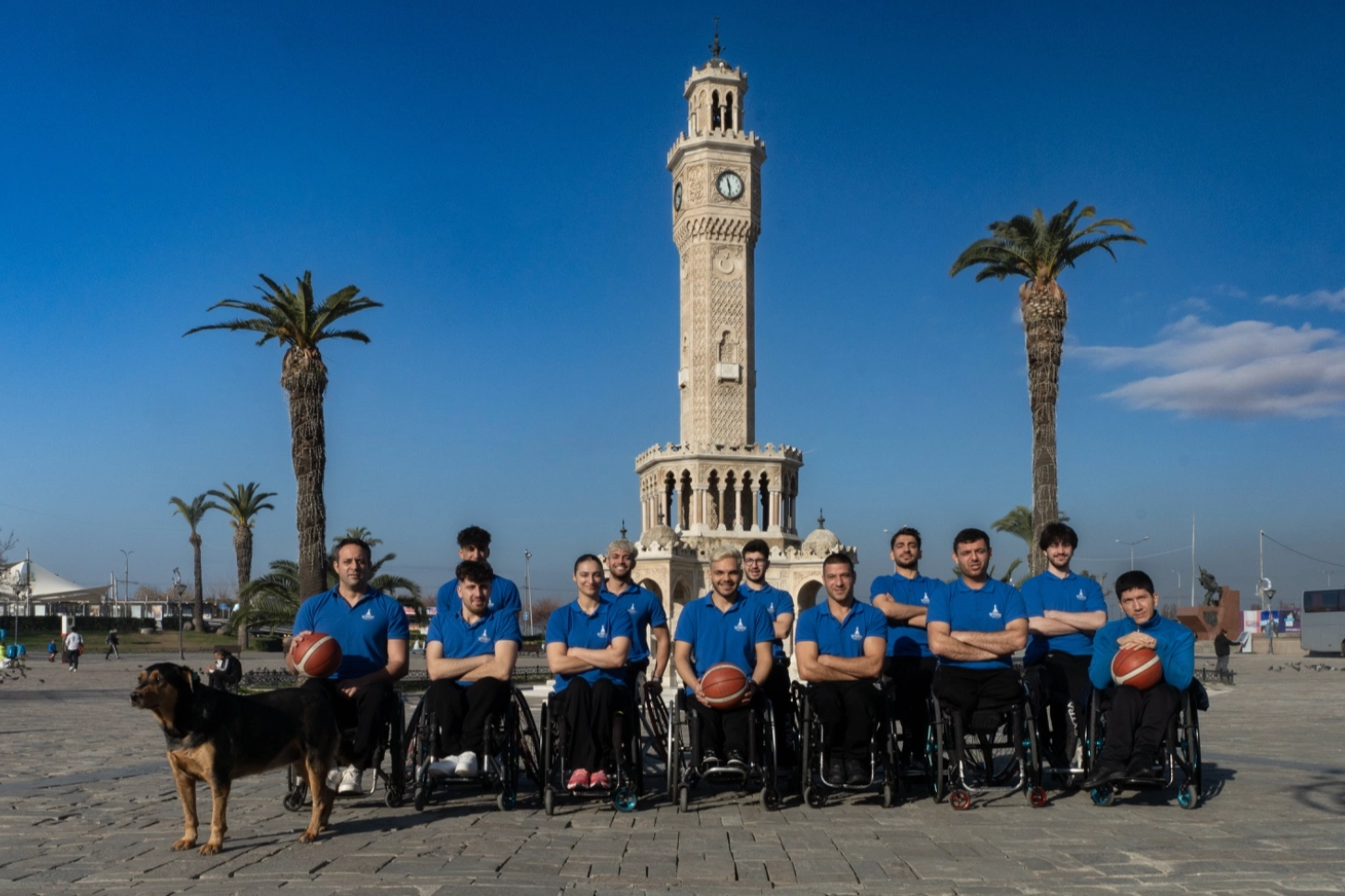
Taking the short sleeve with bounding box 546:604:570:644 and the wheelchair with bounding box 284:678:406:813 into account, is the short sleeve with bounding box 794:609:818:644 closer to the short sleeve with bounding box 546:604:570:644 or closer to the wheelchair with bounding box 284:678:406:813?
the short sleeve with bounding box 546:604:570:644

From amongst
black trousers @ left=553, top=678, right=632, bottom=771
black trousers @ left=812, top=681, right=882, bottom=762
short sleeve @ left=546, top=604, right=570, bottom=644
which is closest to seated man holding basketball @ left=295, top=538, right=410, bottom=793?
short sleeve @ left=546, top=604, right=570, bottom=644

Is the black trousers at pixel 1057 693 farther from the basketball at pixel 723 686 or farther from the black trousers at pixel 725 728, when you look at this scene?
the basketball at pixel 723 686

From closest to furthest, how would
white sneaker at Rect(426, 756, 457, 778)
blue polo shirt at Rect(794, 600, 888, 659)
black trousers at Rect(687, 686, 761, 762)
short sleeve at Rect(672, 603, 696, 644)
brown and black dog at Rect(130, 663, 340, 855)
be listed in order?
brown and black dog at Rect(130, 663, 340, 855)
white sneaker at Rect(426, 756, 457, 778)
black trousers at Rect(687, 686, 761, 762)
blue polo shirt at Rect(794, 600, 888, 659)
short sleeve at Rect(672, 603, 696, 644)

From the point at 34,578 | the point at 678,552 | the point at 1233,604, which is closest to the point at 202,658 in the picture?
the point at 678,552

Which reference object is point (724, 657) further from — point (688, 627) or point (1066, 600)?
point (1066, 600)

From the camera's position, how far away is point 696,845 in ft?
24.0

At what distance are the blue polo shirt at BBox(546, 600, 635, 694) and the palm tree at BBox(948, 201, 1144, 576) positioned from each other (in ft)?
68.0

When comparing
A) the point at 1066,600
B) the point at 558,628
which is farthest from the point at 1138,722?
the point at 558,628

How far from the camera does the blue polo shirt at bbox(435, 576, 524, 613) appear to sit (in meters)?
9.21

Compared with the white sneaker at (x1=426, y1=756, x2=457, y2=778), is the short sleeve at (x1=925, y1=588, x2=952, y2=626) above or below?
above

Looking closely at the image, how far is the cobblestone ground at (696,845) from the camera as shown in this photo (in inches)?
246

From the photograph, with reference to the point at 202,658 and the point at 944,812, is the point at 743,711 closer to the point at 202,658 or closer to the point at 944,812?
the point at 944,812

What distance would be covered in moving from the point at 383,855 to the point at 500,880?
1066 millimetres

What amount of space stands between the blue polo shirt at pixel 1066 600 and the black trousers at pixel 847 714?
5.52 ft
